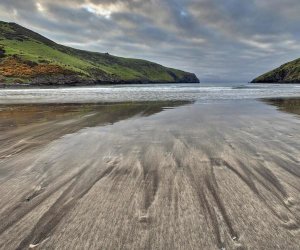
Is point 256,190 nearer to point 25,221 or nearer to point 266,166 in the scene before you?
point 266,166

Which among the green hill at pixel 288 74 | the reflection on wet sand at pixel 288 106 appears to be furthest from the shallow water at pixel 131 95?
the green hill at pixel 288 74

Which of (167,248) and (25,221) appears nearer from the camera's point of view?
(167,248)

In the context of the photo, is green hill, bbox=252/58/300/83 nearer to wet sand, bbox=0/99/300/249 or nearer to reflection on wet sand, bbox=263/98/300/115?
reflection on wet sand, bbox=263/98/300/115

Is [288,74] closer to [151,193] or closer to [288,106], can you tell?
[288,106]

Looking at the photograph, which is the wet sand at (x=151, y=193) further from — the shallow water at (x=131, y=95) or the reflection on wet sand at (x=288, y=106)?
the shallow water at (x=131, y=95)

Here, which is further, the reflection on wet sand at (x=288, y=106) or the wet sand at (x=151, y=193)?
the reflection on wet sand at (x=288, y=106)

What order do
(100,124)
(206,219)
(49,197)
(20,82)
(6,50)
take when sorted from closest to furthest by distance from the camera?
(206,219)
(49,197)
(100,124)
(20,82)
(6,50)

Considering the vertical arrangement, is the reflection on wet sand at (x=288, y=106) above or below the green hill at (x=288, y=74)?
above

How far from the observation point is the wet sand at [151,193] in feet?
10.3

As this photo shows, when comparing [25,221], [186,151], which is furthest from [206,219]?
[186,151]

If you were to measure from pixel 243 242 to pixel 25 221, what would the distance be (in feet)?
8.98

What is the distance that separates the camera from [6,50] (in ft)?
456

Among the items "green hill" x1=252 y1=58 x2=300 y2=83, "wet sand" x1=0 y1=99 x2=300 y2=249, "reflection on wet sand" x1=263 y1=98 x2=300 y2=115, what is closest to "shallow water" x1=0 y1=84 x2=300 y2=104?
"reflection on wet sand" x1=263 y1=98 x2=300 y2=115

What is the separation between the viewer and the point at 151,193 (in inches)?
173
